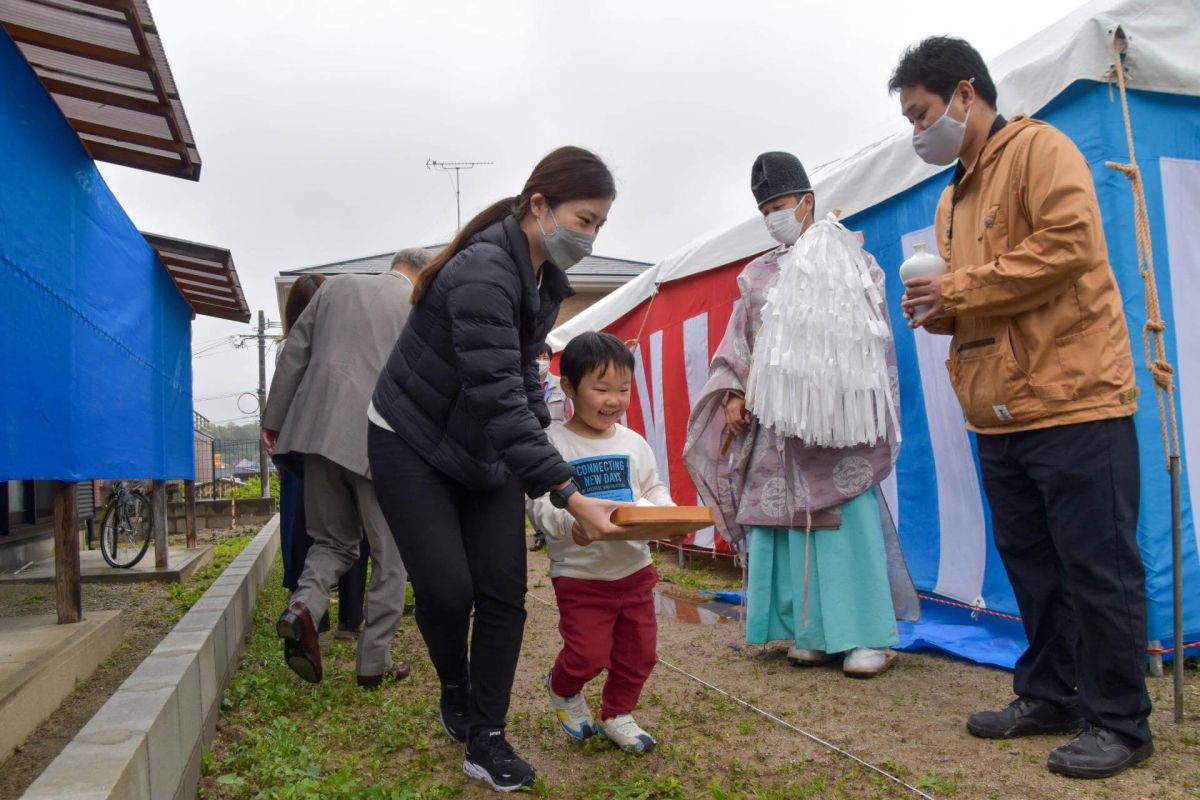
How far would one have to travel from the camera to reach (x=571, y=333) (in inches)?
376

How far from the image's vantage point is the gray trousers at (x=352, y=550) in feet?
11.5

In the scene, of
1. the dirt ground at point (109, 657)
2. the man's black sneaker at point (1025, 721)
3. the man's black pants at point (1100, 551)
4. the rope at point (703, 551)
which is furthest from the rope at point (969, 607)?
the dirt ground at point (109, 657)

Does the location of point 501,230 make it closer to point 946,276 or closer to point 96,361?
point 946,276

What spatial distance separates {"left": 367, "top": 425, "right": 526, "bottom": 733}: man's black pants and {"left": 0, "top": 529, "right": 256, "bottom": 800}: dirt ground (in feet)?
3.76

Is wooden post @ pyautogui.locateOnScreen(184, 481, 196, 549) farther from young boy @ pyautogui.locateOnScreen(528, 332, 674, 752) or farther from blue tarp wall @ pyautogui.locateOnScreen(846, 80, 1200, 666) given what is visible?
blue tarp wall @ pyautogui.locateOnScreen(846, 80, 1200, 666)

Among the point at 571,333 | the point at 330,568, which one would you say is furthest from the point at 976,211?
the point at 571,333

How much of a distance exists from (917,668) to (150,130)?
4112 mm

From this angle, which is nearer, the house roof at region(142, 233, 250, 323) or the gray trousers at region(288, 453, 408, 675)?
the gray trousers at region(288, 453, 408, 675)

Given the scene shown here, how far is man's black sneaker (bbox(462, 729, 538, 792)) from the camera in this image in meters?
2.44

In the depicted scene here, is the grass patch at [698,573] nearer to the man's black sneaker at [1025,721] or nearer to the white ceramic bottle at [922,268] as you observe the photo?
the man's black sneaker at [1025,721]

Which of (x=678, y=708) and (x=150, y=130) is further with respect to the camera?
(x=150, y=130)

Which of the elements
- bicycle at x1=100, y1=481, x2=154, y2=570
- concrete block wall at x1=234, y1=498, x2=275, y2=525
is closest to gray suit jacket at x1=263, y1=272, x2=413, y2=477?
bicycle at x1=100, y1=481, x2=154, y2=570

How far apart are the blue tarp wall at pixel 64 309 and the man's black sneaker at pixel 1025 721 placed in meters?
3.09

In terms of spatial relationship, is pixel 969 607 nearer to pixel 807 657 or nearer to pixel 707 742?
pixel 807 657
